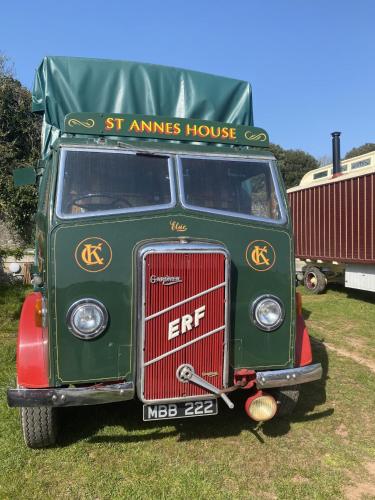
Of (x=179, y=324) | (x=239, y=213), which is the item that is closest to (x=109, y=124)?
(x=239, y=213)

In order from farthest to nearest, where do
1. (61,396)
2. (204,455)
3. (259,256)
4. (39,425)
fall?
1. (259,256)
2. (204,455)
3. (39,425)
4. (61,396)

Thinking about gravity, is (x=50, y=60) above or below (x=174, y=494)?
above

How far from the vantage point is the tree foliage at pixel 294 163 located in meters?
39.8

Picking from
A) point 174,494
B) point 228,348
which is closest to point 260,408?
point 228,348

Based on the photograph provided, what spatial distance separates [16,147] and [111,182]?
569 inches

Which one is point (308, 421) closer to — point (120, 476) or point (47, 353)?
point (120, 476)

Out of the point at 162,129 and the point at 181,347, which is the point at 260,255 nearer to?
the point at 181,347

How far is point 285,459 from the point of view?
3586 mm

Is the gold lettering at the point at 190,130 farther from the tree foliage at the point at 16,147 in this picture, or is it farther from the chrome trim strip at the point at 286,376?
the tree foliage at the point at 16,147

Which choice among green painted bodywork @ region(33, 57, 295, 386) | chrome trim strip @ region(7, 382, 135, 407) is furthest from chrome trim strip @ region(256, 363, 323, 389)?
chrome trim strip @ region(7, 382, 135, 407)

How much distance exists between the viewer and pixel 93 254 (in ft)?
11.1

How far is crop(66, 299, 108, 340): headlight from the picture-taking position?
3275 mm

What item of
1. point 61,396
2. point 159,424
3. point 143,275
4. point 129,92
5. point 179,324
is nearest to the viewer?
point 61,396

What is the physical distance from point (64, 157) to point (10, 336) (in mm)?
4252
